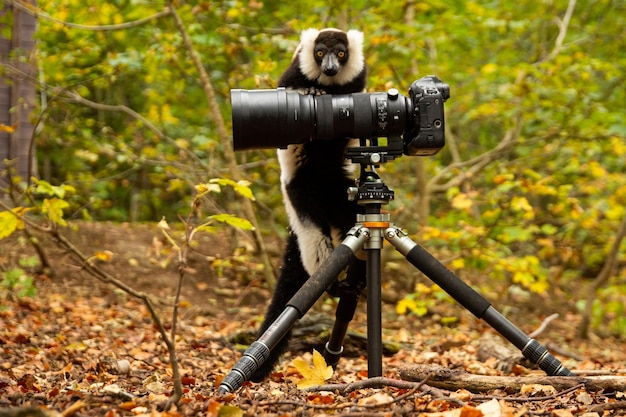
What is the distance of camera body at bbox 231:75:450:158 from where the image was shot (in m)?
2.60

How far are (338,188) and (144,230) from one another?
441cm

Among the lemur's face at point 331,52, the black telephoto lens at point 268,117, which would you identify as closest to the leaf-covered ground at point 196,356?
the black telephoto lens at point 268,117

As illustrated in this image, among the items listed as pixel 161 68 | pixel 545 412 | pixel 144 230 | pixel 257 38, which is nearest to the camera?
pixel 545 412

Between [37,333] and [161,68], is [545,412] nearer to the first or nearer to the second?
[37,333]

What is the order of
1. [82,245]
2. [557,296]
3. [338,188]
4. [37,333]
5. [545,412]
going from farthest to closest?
[557,296] → [82,245] → [37,333] → [338,188] → [545,412]

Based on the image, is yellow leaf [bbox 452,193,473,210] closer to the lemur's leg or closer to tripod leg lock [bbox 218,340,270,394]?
the lemur's leg

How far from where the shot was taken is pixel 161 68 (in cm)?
666

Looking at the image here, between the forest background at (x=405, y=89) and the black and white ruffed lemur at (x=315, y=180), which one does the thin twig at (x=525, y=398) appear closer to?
the black and white ruffed lemur at (x=315, y=180)

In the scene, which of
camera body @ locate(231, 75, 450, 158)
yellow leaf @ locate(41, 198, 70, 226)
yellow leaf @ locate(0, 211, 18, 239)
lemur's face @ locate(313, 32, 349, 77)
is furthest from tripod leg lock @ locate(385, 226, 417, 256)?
yellow leaf @ locate(0, 211, 18, 239)

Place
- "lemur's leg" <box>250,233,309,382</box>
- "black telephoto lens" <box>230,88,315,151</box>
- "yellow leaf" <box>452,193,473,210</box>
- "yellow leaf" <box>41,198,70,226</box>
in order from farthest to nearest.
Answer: "yellow leaf" <box>452,193,473,210</box>
"lemur's leg" <box>250,233,309,382</box>
"yellow leaf" <box>41,198,70,226</box>
"black telephoto lens" <box>230,88,315,151</box>

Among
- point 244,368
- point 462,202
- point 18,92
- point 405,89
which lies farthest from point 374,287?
point 18,92

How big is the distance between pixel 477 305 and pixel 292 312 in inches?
31.9

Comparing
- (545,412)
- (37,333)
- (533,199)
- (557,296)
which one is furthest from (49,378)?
(533,199)

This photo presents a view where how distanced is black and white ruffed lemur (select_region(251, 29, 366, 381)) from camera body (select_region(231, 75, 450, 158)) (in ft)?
2.37
